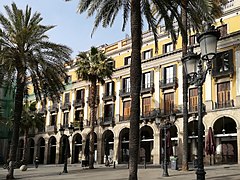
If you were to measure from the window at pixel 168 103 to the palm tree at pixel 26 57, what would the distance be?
1826cm

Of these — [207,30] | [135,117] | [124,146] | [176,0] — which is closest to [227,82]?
[124,146]

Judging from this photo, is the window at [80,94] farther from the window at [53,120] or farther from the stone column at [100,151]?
the stone column at [100,151]

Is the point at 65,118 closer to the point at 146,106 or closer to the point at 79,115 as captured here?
the point at 79,115

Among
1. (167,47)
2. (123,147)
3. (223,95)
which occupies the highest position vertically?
(167,47)

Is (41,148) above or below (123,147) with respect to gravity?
below

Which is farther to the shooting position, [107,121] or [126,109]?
[107,121]

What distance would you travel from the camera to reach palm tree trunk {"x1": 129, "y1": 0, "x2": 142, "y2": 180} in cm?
1312

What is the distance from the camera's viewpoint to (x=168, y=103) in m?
40.3

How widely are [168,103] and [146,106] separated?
3512 mm

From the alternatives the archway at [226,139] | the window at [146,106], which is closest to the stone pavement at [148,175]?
the archway at [226,139]

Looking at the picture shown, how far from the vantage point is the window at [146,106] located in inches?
1676

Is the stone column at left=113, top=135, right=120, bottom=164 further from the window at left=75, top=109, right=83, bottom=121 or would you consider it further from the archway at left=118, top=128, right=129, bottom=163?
the window at left=75, top=109, right=83, bottom=121

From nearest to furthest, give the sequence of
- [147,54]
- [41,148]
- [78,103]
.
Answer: [147,54], [78,103], [41,148]

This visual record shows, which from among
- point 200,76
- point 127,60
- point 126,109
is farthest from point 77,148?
Answer: point 200,76
